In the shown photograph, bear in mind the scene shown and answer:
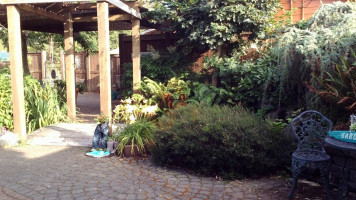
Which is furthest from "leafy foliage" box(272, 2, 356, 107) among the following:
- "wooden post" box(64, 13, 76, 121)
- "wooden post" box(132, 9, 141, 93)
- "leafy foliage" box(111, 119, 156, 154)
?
"wooden post" box(64, 13, 76, 121)

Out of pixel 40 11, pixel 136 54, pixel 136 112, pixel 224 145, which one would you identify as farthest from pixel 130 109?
pixel 40 11

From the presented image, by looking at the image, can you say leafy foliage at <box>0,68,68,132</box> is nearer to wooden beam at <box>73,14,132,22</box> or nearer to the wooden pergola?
the wooden pergola

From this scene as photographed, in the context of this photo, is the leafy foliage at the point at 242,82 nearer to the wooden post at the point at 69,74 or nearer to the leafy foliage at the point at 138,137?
the leafy foliage at the point at 138,137

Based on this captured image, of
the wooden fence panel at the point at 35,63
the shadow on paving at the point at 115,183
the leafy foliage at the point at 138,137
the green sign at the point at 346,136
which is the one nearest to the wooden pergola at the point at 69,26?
the leafy foliage at the point at 138,137

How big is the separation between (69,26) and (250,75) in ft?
15.8

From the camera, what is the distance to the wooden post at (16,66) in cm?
609

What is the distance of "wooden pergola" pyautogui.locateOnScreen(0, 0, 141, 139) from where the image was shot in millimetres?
5945

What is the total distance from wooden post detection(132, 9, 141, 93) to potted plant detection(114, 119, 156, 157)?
247 centimetres

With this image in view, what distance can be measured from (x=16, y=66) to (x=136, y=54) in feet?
8.99

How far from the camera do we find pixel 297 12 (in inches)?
410

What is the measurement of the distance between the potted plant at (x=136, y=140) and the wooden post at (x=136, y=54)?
2.47 meters

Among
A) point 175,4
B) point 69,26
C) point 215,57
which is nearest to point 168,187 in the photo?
point 215,57

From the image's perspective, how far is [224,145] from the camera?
4.41 m

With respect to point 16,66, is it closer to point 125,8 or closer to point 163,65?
point 125,8
